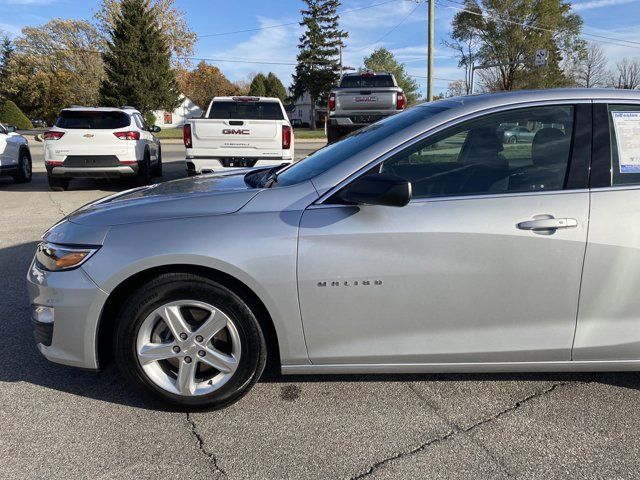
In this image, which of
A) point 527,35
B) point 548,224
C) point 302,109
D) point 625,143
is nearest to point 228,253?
point 548,224

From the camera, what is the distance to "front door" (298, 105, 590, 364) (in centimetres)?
253

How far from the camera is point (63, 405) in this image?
287 cm

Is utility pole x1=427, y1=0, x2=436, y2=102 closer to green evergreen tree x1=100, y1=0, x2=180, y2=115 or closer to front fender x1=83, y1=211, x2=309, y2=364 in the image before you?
front fender x1=83, y1=211, x2=309, y2=364

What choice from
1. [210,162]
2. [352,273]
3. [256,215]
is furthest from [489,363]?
[210,162]

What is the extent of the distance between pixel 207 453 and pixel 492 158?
215 centimetres

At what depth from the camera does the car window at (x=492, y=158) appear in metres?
2.68

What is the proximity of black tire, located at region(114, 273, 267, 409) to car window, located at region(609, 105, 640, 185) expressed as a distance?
207cm

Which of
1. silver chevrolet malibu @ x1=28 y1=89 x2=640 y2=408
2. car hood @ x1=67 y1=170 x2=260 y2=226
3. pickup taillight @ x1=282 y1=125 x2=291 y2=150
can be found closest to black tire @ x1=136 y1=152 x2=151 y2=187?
pickup taillight @ x1=282 y1=125 x2=291 y2=150

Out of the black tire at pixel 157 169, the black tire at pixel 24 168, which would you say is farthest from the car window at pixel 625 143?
the black tire at pixel 24 168

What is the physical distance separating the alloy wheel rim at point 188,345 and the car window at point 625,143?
218 centimetres

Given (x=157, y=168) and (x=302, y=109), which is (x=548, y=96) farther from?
(x=302, y=109)

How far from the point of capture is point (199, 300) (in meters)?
2.64

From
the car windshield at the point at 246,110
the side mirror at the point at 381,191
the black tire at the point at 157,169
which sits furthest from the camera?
the black tire at the point at 157,169

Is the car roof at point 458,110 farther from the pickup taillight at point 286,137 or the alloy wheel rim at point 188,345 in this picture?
the pickup taillight at point 286,137
